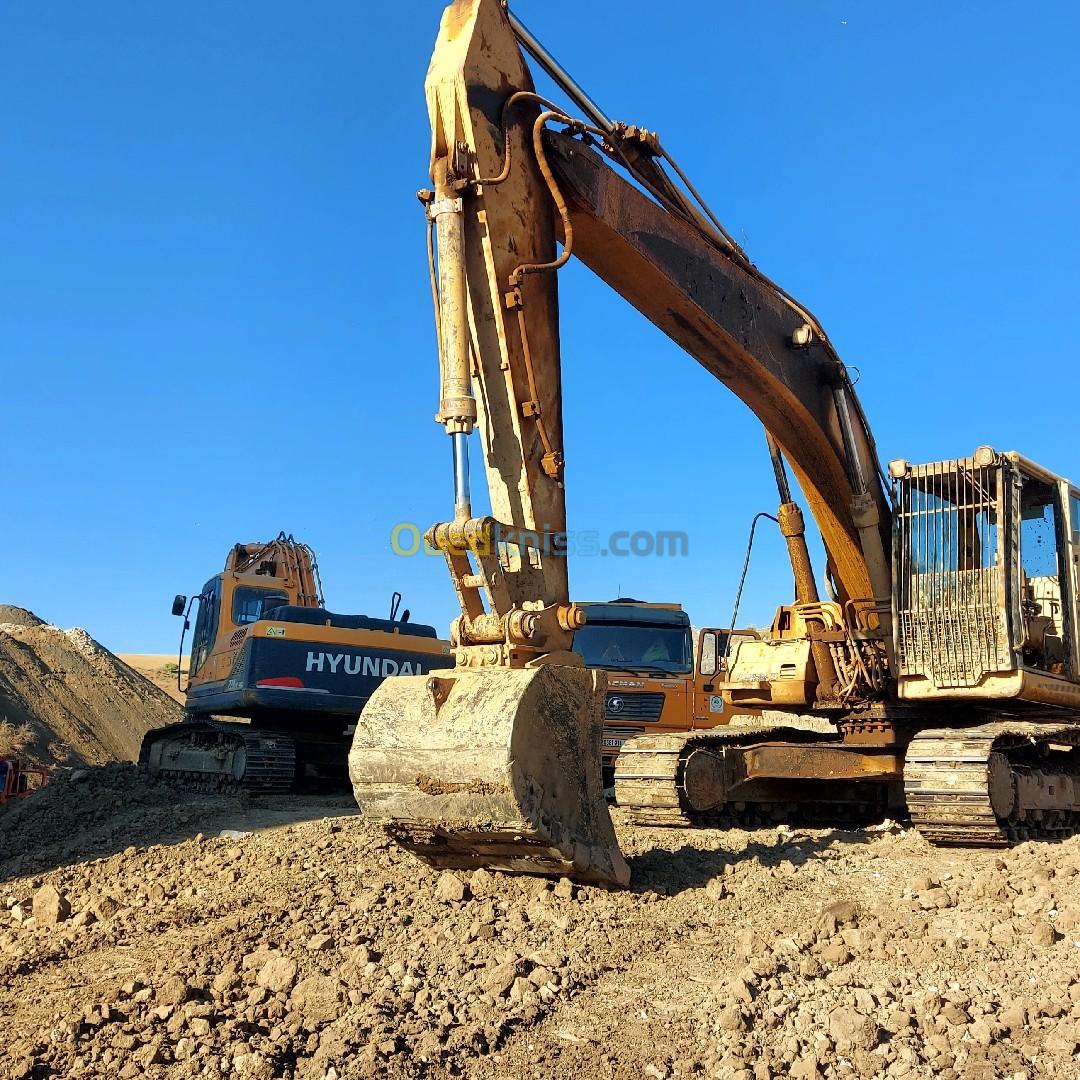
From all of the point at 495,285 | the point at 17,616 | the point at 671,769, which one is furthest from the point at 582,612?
the point at 17,616

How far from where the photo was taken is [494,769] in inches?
195

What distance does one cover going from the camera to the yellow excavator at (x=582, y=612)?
5336mm

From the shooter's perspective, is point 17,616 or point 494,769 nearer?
point 494,769

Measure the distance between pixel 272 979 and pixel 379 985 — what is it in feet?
1.61

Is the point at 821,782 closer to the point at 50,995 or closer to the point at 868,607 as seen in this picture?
the point at 868,607

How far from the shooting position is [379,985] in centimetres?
467

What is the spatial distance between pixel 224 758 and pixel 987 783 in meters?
9.11

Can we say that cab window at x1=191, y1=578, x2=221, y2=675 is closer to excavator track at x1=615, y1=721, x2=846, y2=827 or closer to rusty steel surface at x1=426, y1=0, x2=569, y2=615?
excavator track at x1=615, y1=721, x2=846, y2=827

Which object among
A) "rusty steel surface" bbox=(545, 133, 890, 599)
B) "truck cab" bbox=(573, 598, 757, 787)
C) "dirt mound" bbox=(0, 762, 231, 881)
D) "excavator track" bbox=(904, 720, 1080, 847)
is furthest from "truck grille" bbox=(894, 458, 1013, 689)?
"dirt mound" bbox=(0, 762, 231, 881)

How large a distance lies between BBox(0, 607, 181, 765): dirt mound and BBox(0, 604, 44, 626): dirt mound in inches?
238

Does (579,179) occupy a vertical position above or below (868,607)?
above

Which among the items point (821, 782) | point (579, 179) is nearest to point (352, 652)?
point (821, 782)

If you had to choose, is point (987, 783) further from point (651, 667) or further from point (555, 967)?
point (651, 667)

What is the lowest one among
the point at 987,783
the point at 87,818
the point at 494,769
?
the point at 87,818
